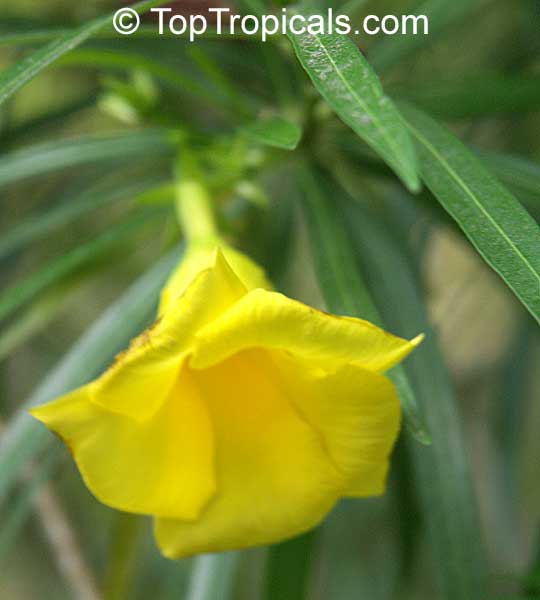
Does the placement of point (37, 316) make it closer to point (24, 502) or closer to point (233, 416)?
point (24, 502)

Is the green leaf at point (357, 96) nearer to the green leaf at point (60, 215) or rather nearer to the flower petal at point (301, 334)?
the flower petal at point (301, 334)

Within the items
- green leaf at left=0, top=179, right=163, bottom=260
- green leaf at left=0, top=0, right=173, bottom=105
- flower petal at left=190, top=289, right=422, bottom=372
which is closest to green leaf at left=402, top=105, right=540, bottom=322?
flower petal at left=190, top=289, right=422, bottom=372

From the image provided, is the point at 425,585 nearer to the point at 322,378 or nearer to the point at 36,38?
the point at 322,378

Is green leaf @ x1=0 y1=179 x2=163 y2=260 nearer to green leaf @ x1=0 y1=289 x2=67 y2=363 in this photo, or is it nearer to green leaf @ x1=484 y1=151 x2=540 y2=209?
green leaf @ x1=0 y1=289 x2=67 y2=363

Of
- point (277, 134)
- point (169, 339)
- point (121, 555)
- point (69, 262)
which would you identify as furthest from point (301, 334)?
point (121, 555)

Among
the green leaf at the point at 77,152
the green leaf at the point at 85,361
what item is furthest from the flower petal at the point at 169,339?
the green leaf at the point at 77,152

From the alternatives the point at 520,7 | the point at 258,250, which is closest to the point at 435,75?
the point at 520,7
